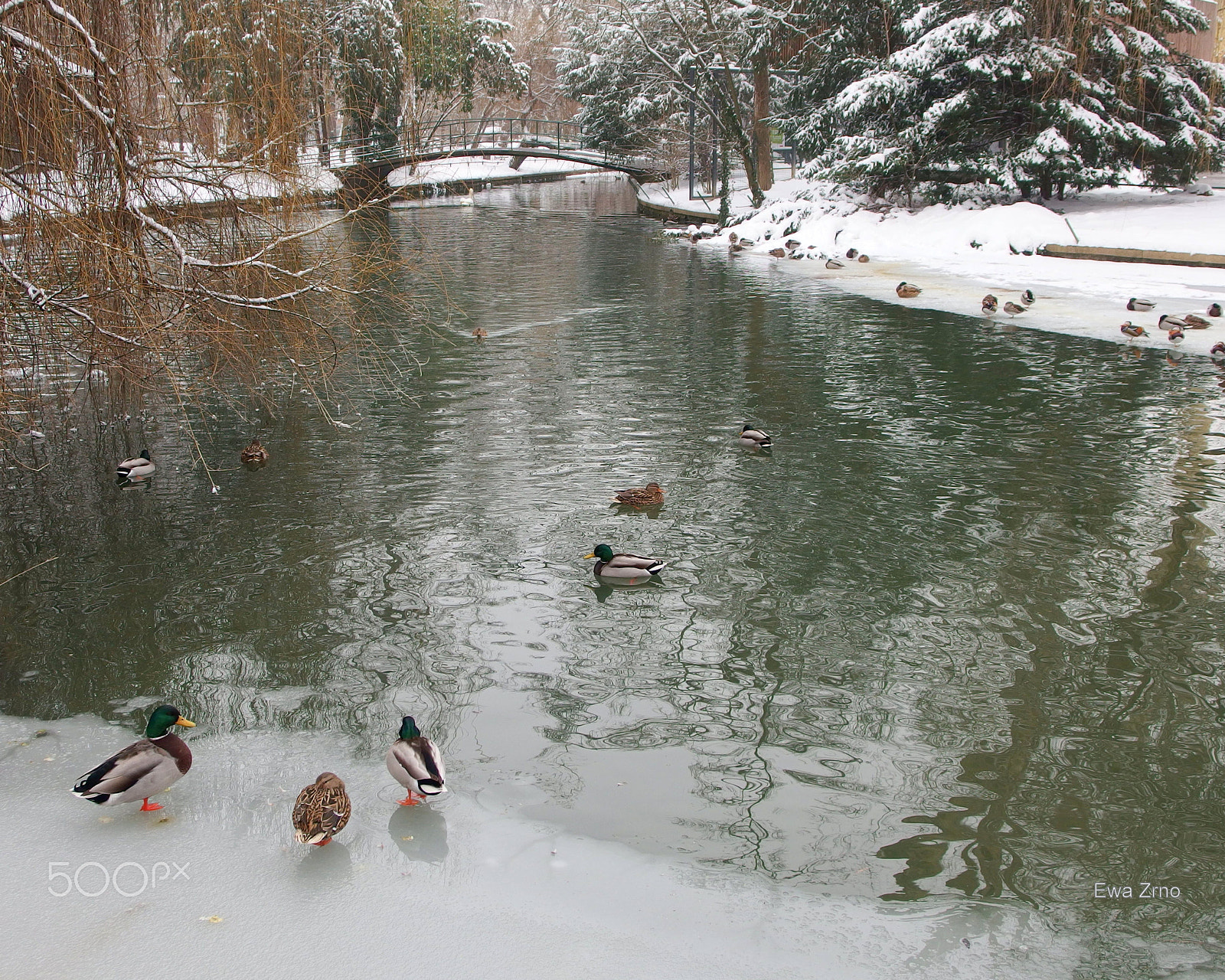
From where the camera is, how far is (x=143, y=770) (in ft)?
15.9

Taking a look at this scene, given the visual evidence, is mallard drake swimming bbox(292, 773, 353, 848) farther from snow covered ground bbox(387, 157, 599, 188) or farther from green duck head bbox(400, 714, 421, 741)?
snow covered ground bbox(387, 157, 599, 188)

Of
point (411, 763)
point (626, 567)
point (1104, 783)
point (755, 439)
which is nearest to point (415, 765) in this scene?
point (411, 763)

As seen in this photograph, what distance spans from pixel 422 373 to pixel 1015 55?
60.5 feet

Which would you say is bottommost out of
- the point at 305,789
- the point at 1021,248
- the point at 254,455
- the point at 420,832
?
the point at 420,832

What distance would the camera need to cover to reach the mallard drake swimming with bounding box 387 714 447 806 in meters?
4.84

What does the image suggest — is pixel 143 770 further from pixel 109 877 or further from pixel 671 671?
pixel 671 671

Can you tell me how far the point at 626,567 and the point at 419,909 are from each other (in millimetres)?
3511

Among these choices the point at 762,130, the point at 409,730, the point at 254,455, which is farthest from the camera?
the point at 762,130

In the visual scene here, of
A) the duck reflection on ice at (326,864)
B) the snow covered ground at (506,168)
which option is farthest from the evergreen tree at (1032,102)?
the snow covered ground at (506,168)

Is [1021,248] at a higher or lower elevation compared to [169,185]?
lower

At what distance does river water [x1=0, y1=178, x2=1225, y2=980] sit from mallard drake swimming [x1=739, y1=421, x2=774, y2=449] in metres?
0.12

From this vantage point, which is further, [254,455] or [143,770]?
[254,455]

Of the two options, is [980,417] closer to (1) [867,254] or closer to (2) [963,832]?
(2) [963,832]

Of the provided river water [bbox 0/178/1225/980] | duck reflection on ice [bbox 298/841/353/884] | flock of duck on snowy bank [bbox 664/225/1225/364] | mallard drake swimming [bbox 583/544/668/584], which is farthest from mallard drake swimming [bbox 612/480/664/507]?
flock of duck on snowy bank [bbox 664/225/1225/364]
